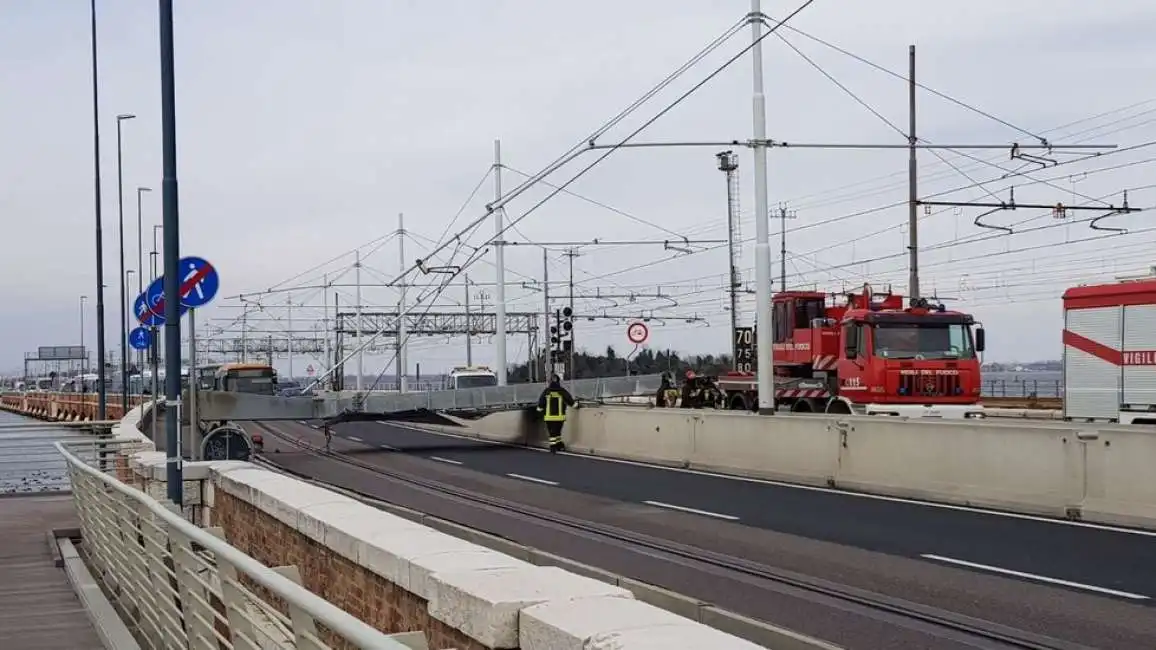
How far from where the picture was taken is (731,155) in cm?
4159

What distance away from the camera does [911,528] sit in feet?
47.8

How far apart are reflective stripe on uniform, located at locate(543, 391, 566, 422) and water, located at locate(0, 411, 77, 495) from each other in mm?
10813

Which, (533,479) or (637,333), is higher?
(637,333)

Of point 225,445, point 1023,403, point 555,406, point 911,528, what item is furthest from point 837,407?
point 1023,403

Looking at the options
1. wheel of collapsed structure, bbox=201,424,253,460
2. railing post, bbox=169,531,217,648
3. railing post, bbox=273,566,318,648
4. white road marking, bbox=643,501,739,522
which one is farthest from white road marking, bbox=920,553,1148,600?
wheel of collapsed structure, bbox=201,424,253,460

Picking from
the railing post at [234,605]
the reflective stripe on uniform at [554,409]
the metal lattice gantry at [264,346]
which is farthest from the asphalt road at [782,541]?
the metal lattice gantry at [264,346]

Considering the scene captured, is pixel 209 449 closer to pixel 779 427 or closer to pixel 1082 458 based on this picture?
pixel 779 427

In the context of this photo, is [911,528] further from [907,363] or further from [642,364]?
[642,364]

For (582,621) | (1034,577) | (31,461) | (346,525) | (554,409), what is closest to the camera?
(582,621)

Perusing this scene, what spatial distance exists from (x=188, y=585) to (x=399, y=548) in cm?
150

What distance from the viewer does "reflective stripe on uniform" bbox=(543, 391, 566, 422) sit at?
29758 millimetres

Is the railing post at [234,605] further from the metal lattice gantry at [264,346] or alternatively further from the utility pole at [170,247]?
the metal lattice gantry at [264,346]

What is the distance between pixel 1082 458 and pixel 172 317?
10627 millimetres

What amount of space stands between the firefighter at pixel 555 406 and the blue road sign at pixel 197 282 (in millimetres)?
15671
